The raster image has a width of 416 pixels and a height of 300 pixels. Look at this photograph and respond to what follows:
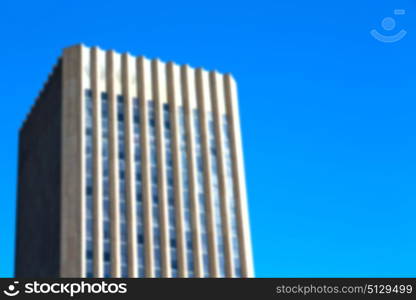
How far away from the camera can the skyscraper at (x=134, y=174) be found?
102 meters

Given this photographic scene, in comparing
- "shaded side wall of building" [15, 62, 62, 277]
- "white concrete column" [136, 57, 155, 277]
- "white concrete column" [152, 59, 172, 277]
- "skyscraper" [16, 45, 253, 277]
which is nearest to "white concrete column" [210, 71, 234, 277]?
"skyscraper" [16, 45, 253, 277]

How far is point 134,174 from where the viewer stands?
351 ft

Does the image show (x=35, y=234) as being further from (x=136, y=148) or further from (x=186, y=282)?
(x=186, y=282)

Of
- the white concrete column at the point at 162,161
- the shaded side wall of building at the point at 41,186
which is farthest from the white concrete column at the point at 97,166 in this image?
the white concrete column at the point at 162,161

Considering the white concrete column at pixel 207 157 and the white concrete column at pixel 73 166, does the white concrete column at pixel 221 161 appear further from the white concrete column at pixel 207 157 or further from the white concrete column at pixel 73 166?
the white concrete column at pixel 73 166

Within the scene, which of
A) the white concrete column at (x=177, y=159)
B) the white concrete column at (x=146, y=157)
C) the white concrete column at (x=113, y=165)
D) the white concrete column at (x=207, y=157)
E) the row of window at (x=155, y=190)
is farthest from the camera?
the white concrete column at (x=207, y=157)

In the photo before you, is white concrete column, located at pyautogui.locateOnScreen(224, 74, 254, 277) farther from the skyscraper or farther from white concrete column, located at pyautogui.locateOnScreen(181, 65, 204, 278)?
white concrete column, located at pyautogui.locateOnScreen(181, 65, 204, 278)

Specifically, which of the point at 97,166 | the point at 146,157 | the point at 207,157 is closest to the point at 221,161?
the point at 207,157

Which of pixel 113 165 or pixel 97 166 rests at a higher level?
pixel 113 165

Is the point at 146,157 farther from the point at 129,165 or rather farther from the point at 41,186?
the point at 41,186

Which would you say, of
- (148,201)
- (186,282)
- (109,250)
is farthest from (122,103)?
(186,282)

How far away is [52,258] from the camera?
102 metres

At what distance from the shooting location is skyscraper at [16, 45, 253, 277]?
101500 millimetres

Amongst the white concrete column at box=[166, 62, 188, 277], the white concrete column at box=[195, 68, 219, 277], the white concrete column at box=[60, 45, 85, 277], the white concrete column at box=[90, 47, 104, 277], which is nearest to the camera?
the white concrete column at box=[60, 45, 85, 277]
